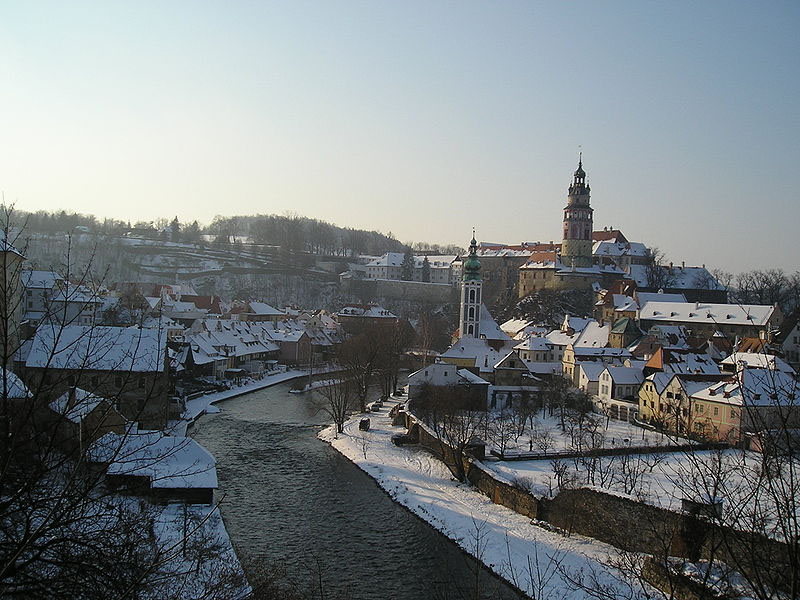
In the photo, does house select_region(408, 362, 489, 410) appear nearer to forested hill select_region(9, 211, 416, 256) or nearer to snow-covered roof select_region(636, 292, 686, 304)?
snow-covered roof select_region(636, 292, 686, 304)

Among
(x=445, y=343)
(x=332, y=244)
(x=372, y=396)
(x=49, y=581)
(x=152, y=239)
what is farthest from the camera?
(x=332, y=244)

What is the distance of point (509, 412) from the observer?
2712cm

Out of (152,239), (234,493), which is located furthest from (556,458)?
(152,239)

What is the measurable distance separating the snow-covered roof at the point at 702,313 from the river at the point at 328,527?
1142 inches

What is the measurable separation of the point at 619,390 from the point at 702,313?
60.4 ft

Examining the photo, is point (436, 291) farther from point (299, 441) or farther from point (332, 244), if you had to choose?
point (299, 441)

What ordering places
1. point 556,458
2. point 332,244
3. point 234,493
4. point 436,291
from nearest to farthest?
point 234,493 → point 556,458 → point 436,291 → point 332,244

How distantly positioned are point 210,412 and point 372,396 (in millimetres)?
9074

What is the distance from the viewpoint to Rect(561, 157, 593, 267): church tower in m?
55.8

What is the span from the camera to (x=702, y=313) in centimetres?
4328

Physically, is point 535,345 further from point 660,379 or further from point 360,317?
point 360,317

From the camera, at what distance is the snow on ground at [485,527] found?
12.1 m

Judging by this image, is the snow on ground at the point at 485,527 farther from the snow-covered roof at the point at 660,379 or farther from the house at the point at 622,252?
the house at the point at 622,252

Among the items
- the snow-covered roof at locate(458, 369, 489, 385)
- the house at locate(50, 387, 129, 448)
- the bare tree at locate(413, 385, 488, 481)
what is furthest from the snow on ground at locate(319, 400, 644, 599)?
the snow-covered roof at locate(458, 369, 489, 385)
